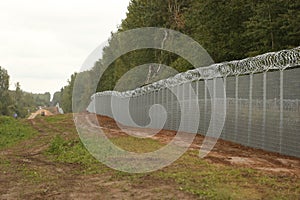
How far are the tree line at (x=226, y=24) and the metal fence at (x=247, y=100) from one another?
21.1 ft

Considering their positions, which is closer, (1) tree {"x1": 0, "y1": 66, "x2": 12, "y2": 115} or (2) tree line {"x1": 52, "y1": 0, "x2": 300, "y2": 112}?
(2) tree line {"x1": 52, "y1": 0, "x2": 300, "y2": 112}

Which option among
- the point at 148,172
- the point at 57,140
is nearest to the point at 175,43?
the point at 57,140

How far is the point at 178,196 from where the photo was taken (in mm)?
6574

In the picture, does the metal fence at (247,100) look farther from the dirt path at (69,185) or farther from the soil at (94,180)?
the dirt path at (69,185)

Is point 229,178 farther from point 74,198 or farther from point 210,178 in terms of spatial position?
point 74,198

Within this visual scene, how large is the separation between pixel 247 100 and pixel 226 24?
57.7 ft

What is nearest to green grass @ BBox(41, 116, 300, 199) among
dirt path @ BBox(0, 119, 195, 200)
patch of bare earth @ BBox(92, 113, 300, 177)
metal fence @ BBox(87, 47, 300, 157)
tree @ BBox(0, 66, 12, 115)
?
dirt path @ BBox(0, 119, 195, 200)

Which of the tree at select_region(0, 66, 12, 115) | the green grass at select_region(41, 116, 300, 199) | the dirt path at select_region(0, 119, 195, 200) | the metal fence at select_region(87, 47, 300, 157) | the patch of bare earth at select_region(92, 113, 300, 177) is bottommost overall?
the dirt path at select_region(0, 119, 195, 200)

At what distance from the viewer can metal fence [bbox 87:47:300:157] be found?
11422mm

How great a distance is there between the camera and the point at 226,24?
30406 millimetres

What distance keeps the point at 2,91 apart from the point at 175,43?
256ft

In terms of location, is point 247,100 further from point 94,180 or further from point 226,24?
point 226,24

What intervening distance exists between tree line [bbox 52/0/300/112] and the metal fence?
6436 millimetres

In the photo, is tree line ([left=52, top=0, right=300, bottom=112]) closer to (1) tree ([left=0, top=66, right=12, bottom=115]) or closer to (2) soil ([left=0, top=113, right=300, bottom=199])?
(2) soil ([left=0, top=113, right=300, bottom=199])
